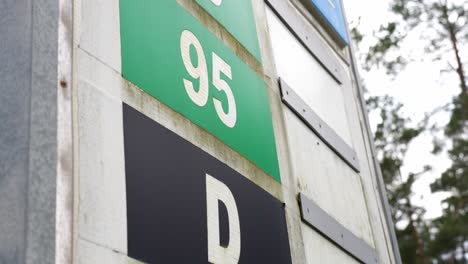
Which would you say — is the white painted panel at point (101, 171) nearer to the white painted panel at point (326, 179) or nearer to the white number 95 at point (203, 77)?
the white number 95 at point (203, 77)

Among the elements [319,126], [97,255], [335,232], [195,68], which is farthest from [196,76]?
[319,126]

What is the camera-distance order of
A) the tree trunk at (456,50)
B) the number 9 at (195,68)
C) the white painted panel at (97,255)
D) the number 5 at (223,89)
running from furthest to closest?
the tree trunk at (456,50) < the number 5 at (223,89) < the number 9 at (195,68) < the white painted panel at (97,255)

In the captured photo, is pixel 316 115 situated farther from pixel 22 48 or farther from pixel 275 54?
pixel 22 48

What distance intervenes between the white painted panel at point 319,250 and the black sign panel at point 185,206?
416 millimetres

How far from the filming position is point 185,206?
225 centimetres

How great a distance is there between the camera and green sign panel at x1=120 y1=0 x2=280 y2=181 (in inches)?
93.0

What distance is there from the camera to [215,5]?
10.4 ft

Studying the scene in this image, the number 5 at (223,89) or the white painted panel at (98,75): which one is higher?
the number 5 at (223,89)

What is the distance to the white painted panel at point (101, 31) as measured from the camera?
2.15 meters

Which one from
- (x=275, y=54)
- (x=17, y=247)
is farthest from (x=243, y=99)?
(x=17, y=247)

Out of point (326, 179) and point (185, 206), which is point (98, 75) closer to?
point (185, 206)

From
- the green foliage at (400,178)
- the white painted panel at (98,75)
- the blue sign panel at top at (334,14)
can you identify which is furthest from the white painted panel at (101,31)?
the green foliage at (400,178)

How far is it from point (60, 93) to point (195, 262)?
631mm

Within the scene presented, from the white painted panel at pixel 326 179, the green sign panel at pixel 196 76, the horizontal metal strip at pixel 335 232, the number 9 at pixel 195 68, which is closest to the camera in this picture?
the green sign panel at pixel 196 76
